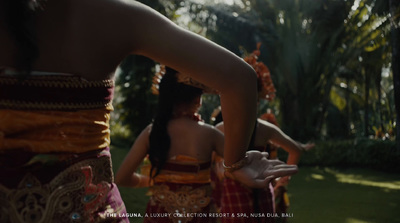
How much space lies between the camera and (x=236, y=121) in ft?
4.05

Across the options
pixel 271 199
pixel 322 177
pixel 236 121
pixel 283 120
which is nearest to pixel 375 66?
pixel 283 120

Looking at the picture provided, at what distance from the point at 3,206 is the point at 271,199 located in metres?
2.75

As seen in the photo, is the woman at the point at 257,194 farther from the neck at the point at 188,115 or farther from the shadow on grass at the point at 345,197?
the shadow on grass at the point at 345,197

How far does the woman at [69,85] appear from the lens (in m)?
1.05

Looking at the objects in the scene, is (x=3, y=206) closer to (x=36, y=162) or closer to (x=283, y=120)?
(x=36, y=162)

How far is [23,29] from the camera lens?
1014 mm

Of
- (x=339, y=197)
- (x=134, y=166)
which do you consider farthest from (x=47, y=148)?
(x=339, y=197)

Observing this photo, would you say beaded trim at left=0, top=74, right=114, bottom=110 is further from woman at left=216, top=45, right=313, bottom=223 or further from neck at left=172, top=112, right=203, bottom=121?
woman at left=216, top=45, right=313, bottom=223

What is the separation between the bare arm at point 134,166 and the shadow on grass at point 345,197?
3.97 m

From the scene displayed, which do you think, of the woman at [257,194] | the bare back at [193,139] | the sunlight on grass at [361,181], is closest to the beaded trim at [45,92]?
the bare back at [193,139]

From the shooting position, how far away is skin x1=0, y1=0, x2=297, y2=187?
1076 mm

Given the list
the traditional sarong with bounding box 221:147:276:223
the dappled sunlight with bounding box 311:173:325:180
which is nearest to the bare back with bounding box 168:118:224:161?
the traditional sarong with bounding box 221:147:276:223

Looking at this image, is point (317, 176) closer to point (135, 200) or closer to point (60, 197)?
point (135, 200)

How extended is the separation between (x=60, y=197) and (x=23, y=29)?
1.46 feet
